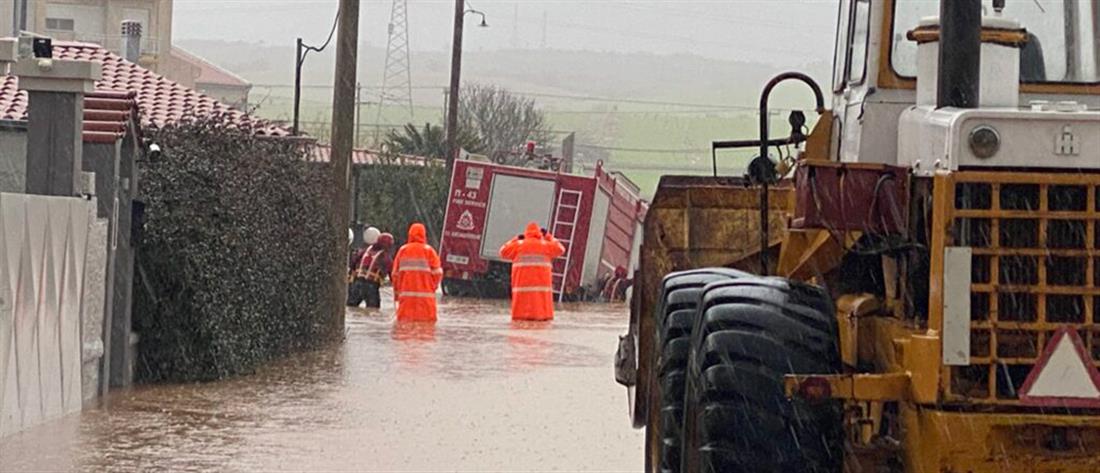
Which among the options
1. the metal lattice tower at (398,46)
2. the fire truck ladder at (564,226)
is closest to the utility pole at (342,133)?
the fire truck ladder at (564,226)

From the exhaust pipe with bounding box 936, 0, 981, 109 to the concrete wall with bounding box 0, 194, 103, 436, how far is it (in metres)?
8.16

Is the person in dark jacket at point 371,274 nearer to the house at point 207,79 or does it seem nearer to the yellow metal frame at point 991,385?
the yellow metal frame at point 991,385

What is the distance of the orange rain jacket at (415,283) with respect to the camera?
28.0 m

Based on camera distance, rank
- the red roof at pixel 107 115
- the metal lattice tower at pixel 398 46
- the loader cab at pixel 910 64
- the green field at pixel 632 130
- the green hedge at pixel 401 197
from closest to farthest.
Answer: the loader cab at pixel 910 64 → the red roof at pixel 107 115 → the green hedge at pixel 401 197 → the green field at pixel 632 130 → the metal lattice tower at pixel 398 46

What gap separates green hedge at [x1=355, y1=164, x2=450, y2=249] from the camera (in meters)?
48.6

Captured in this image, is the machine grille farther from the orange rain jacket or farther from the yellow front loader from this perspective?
the orange rain jacket

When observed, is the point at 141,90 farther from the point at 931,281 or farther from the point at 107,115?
the point at 931,281

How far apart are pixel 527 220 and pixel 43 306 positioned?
23.3 meters

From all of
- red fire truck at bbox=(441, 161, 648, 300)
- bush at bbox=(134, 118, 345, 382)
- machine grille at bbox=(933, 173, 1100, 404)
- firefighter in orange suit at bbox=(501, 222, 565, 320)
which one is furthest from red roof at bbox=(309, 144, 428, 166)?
machine grille at bbox=(933, 173, 1100, 404)

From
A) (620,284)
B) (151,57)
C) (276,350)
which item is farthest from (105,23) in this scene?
(276,350)

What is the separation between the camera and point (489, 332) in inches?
1062

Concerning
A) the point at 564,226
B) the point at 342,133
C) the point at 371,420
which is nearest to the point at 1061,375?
the point at 371,420

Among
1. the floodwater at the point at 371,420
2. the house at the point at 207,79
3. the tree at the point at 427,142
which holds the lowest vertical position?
the floodwater at the point at 371,420

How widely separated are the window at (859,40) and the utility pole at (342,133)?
16140 mm
